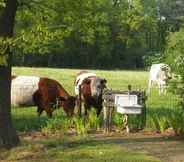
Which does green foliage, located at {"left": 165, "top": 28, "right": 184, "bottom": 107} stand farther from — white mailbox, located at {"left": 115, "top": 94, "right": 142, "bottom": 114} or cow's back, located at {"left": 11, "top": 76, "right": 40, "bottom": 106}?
cow's back, located at {"left": 11, "top": 76, "right": 40, "bottom": 106}

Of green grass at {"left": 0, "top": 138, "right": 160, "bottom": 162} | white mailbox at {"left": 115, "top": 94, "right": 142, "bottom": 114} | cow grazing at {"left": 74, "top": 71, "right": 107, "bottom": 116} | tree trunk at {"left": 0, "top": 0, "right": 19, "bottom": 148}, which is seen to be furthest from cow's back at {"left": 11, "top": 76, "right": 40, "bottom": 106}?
tree trunk at {"left": 0, "top": 0, "right": 19, "bottom": 148}

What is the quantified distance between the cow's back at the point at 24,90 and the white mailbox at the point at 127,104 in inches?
209

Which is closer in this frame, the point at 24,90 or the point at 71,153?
the point at 71,153

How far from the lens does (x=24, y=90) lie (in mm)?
20609

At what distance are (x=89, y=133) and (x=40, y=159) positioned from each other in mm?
3552

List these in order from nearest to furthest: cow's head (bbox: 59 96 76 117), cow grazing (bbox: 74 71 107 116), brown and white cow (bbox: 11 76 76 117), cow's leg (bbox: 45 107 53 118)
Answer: cow grazing (bbox: 74 71 107 116)
cow's head (bbox: 59 96 76 117)
brown and white cow (bbox: 11 76 76 117)
cow's leg (bbox: 45 107 53 118)

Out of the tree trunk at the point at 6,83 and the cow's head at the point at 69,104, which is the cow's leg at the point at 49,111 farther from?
the tree trunk at the point at 6,83

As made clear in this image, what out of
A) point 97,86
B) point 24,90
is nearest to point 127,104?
point 97,86

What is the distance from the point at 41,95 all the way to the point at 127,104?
5.31 metres

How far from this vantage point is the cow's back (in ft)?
67.3

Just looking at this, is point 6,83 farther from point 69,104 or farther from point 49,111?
point 49,111

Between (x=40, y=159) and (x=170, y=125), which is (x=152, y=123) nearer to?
(x=170, y=125)

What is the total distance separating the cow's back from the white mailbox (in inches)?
209

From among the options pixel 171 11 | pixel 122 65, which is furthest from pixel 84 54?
pixel 171 11
